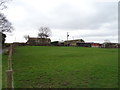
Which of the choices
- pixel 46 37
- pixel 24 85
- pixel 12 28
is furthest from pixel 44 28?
pixel 24 85

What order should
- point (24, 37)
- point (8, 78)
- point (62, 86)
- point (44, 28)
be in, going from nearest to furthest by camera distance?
point (8, 78) → point (62, 86) → point (44, 28) → point (24, 37)

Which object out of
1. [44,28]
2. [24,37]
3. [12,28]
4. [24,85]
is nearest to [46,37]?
[44,28]

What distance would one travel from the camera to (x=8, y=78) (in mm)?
3230

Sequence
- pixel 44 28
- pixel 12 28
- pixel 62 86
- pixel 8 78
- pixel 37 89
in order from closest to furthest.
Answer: pixel 8 78, pixel 37 89, pixel 62 86, pixel 12 28, pixel 44 28

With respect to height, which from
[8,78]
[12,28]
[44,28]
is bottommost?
[8,78]

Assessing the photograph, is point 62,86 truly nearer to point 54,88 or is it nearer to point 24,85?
point 54,88

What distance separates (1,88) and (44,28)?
76.9m

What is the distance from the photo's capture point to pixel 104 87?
4.67m

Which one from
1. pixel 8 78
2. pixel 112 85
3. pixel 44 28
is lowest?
pixel 112 85

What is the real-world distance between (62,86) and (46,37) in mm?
77484

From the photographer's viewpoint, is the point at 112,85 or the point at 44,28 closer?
the point at 112,85

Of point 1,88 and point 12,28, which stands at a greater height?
point 12,28

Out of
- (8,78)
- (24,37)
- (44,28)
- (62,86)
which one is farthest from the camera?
(24,37)

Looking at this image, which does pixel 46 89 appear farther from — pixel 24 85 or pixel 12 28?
pixel 12 28
